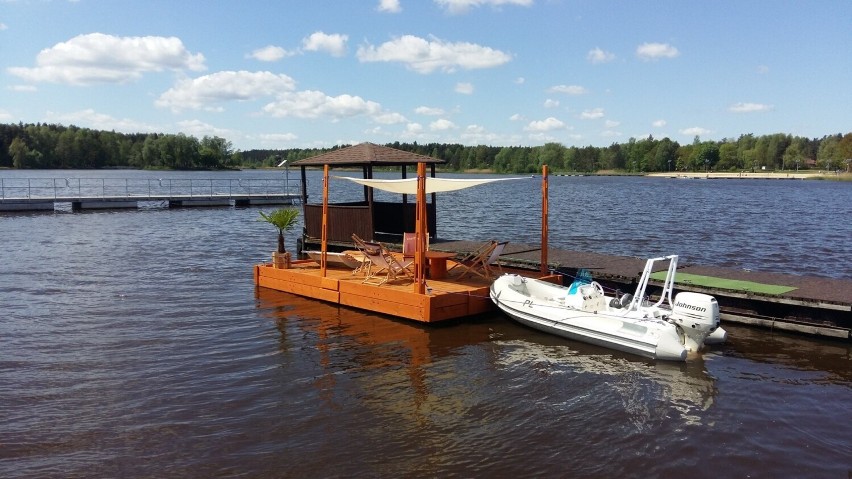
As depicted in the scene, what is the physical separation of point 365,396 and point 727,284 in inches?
323

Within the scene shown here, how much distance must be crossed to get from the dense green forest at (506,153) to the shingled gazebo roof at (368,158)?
112844 mm

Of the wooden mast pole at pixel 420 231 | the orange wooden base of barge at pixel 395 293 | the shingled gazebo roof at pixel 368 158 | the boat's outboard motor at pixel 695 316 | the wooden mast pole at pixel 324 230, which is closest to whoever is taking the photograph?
the boat's outboard motor at pixel 695 316

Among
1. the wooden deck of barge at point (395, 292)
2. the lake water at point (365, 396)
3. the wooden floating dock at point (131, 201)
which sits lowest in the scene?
the lake water at point (365, 396)

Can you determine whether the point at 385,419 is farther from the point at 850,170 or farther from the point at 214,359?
the point at 850,170

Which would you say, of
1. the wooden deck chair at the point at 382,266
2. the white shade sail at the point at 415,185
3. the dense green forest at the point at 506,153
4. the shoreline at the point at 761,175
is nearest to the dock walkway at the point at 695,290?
the wooden deck chair at the point at 382,266

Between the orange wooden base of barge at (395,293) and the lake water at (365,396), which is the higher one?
the orange wooden base of barge at (395,293)

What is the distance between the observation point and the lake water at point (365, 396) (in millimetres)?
6980

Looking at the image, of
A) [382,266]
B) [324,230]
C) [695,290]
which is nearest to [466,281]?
[382,266]

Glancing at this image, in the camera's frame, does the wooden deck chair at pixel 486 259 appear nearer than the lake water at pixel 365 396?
No

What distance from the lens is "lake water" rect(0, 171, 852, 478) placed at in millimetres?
6980

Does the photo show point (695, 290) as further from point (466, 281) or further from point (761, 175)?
point (761, 175)

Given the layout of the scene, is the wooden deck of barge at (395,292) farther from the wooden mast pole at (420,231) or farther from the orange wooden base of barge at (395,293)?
the wooden mast pole at (420,231)


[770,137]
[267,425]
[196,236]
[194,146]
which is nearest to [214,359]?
[267,425]

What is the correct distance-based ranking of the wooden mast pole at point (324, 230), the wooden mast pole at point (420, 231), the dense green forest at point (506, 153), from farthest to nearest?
the dense green forest at point (506, 153) → the wooden mast pole at point (324, 230) → the wooden mast pole at point (420, 231)
